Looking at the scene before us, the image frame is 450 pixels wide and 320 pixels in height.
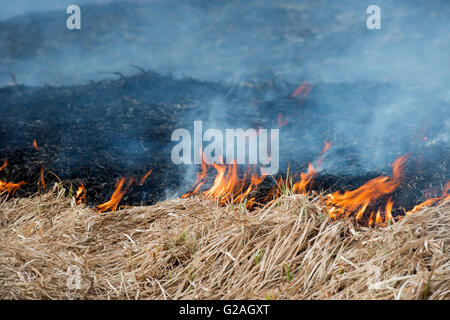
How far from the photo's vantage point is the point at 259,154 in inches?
149

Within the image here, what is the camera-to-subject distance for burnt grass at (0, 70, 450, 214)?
3.35 m

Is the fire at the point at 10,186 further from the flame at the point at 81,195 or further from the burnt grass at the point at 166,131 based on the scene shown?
the flame at the point at 81,195

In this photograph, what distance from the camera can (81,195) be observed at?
336 cm

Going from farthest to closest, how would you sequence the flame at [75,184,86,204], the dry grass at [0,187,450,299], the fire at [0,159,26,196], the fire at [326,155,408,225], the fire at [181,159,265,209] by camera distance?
the fire at [0,159,26,196]
the flame at [75,184,86,204]
the fire at [181,159,265,209]
the fire at [326,155,408,225]
the dry grass at [0,187,450,299]

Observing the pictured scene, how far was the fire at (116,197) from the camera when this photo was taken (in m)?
3.19

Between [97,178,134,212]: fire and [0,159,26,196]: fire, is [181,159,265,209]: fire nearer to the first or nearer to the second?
[97,178,134,212]: fire

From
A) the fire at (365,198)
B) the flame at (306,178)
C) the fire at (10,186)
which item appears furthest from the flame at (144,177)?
the fire at (365,198)

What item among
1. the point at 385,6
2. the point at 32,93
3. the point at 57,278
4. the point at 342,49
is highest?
the point at 385,6

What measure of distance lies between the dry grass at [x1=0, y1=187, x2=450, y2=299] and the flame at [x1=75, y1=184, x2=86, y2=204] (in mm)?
513

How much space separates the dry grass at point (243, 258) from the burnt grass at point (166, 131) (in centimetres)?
Result: 60

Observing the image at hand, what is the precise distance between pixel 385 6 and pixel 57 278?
4329 millimetres

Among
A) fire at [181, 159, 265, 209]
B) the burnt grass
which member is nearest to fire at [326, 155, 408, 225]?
the burnt grass
